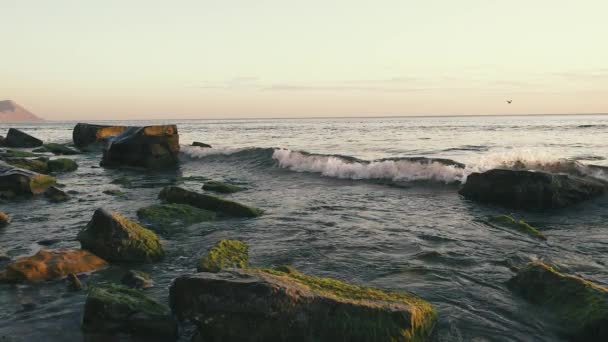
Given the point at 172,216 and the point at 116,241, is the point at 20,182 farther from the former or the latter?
the point at 116,241

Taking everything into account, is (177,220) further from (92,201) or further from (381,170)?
(381,170)

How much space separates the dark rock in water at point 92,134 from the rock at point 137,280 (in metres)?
31.4

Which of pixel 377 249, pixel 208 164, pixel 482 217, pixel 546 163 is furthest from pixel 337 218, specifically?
pixel 208 164

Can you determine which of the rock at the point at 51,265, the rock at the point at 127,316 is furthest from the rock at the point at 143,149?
the rock at the point at 127,316

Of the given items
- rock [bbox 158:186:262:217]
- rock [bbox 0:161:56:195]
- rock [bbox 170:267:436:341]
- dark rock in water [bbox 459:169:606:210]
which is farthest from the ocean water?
rock [bbox 0:161:56:195]

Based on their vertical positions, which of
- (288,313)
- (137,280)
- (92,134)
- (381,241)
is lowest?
(381,241)

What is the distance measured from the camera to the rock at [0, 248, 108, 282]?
6070 mm

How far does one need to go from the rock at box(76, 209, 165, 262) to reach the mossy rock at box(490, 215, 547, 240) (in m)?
6.86

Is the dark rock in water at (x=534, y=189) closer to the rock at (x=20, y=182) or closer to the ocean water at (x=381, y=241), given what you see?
the ocean water at (x=381, y=241)

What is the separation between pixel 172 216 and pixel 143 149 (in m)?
13.2

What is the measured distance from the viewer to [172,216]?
32.9 feet

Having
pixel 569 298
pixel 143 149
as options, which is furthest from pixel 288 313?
pixel 143 149

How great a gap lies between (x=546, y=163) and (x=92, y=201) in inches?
594

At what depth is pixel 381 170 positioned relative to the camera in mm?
17266
